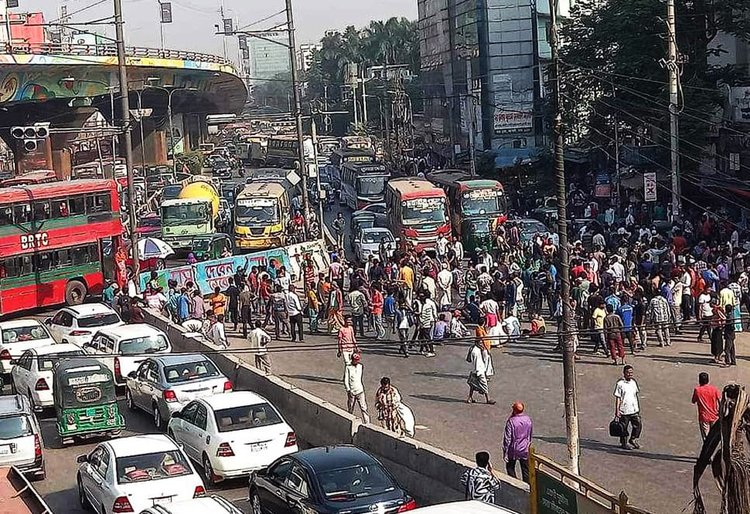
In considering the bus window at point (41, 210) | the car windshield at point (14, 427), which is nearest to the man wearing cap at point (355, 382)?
the car windshield at point (14, 427)

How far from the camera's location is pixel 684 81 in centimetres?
4462

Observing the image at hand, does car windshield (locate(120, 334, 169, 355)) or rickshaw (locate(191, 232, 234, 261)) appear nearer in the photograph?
car windshield (locate(120, 334, 169, 355))

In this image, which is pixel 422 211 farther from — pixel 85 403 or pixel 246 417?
pixel 246 417

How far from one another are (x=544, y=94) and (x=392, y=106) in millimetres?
30379

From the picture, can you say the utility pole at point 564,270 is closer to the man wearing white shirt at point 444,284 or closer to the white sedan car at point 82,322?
the man wearing white shirt at point 444,284

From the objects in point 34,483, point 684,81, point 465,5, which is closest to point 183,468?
point 34,483

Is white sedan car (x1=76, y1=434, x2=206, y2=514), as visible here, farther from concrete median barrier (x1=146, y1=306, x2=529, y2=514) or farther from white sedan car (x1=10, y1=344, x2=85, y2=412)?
white sedan car (x1=10, y1=344, x2=85, y2=412)

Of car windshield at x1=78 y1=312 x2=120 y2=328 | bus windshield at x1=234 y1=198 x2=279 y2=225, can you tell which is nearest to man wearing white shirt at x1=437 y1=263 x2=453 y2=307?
car windshield at x1=78 y1=312 x2=120 y2=328

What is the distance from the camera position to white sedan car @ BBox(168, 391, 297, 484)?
1780 centimetres

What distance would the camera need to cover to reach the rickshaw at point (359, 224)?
4612cm

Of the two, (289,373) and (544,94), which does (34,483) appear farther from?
(544,94)

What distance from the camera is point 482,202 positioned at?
4391cm

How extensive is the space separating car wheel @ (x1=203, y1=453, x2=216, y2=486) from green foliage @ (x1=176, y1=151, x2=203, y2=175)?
82544mm

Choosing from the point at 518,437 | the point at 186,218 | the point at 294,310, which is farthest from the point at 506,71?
the point at 518,437
